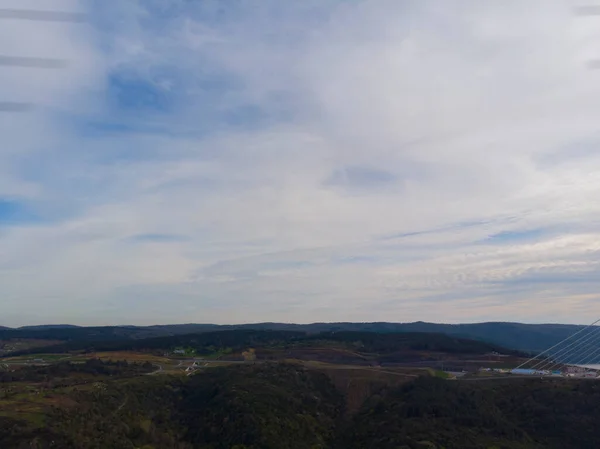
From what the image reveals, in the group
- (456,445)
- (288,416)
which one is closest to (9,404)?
(288,416)

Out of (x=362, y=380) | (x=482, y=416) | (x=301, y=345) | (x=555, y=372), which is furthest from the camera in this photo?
(x=301, y=345)

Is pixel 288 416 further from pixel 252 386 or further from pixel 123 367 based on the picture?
pixel 123 367

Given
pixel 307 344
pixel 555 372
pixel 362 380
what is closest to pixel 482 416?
pixel 362 380

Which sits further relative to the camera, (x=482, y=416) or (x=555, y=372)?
(x=555, y=372)

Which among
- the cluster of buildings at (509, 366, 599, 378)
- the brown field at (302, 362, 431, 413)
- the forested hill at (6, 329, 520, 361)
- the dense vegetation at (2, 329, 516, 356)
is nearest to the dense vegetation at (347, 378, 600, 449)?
the brown field at (302, 362, 431, 413)

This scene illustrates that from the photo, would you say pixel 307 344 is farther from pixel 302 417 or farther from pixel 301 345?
pixel 302 417

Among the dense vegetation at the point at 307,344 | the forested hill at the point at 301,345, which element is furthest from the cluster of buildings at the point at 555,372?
the dense vegetation at the point at 307,344

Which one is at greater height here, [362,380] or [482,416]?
[362,380]

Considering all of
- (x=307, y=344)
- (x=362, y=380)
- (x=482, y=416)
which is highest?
(x=307, y=344)
